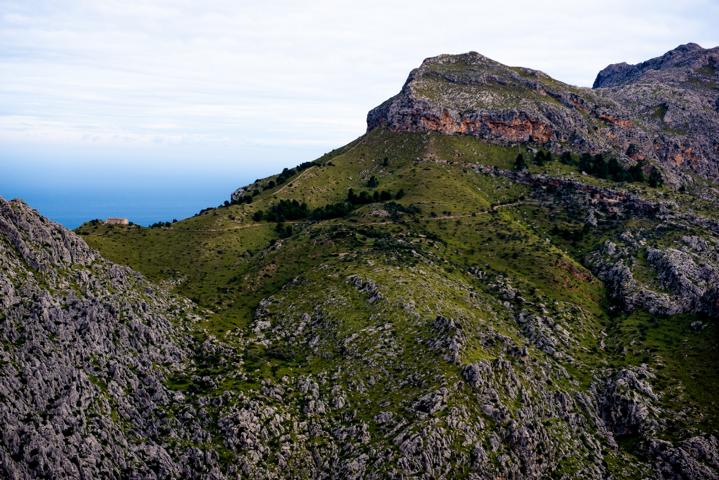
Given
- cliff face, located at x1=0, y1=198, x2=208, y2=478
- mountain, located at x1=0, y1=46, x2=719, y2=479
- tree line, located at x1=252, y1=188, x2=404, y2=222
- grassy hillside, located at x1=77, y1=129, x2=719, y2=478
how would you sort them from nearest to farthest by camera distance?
cliff face, located at x1=0, y1=198, x2=208, y2=478 → mountain, located at x1=0, y1=46, x2=719, y2=479 → grassy hillside, located at x1=77, y1=129, x2=719, y2=478 → tree line, located at x1=252, y1=188, x2=404, y2=222

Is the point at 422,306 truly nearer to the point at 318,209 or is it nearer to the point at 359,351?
the point at 359,351

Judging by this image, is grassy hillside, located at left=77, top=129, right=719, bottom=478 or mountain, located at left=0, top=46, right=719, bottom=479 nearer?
mountain, located at left=0, top=46, right=719, bottom=479

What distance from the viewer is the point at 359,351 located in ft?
353

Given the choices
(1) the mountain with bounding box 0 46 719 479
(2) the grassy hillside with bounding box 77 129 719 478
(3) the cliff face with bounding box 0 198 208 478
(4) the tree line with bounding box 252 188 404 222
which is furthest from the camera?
(4) the tree line with bounding box 252 188 404 222

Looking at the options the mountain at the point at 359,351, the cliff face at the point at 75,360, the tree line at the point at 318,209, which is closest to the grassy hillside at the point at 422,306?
the mountain at the point at 359,351

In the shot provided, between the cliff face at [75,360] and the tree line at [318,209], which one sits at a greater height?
Answer: the tree line at [318,209]

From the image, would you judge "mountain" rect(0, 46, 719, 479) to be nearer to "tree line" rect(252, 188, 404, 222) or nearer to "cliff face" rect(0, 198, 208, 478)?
"cliff face" rect(0, 198, 208, 478)

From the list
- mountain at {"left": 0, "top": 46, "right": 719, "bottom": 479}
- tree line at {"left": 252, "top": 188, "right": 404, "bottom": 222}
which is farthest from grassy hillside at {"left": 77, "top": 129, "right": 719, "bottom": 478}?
tree line at {"left": 252, "top": 188, "right": 404, "bottom": 222}

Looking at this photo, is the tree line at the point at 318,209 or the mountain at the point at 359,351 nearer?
the mountain at the point at 359,351

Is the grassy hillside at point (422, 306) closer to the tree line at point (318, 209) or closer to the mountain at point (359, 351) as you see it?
the mountain at point (359, 351)

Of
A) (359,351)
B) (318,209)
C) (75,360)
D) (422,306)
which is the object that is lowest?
(359,351)

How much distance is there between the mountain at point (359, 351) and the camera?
85.9 meters

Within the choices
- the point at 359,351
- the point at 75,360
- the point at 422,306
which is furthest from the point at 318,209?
the point at 75,360

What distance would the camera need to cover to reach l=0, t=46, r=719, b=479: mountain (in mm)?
85938
